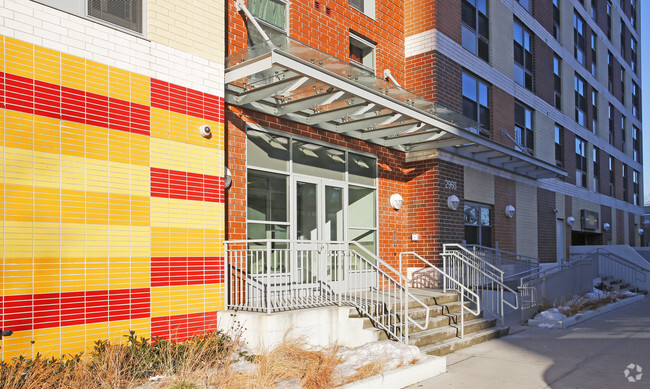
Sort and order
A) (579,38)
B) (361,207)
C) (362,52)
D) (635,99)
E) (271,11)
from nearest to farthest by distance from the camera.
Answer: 1. (271,11)
2. (361,207)
3. (362,52)
4. (579,38)
5. (635,99)

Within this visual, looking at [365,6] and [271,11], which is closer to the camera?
[271,11]

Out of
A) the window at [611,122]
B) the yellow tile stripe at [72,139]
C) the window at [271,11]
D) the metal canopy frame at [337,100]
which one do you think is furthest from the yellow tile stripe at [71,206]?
the window at [611,122]

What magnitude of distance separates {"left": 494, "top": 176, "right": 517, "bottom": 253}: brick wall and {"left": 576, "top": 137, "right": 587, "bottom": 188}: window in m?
7.07

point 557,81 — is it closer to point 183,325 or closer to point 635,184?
point 635,184

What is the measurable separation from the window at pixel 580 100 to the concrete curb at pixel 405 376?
17812 mm

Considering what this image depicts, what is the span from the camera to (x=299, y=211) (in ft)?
34.4

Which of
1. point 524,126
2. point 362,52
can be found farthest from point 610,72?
point 362,52

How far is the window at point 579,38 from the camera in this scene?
22734mm

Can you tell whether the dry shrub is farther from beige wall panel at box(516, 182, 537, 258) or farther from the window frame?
the window frame

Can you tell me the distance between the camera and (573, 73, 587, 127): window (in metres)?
22.4

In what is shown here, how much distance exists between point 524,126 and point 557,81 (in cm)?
428

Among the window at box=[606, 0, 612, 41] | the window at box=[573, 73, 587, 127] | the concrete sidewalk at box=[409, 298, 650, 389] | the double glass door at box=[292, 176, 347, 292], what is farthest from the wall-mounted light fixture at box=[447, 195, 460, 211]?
the window at box=[606, 0, 612, 41]

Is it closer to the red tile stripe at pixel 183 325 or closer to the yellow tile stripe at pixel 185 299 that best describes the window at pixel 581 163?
the yellow tile stripe at pixel 185 299

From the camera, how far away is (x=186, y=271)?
7680mm
